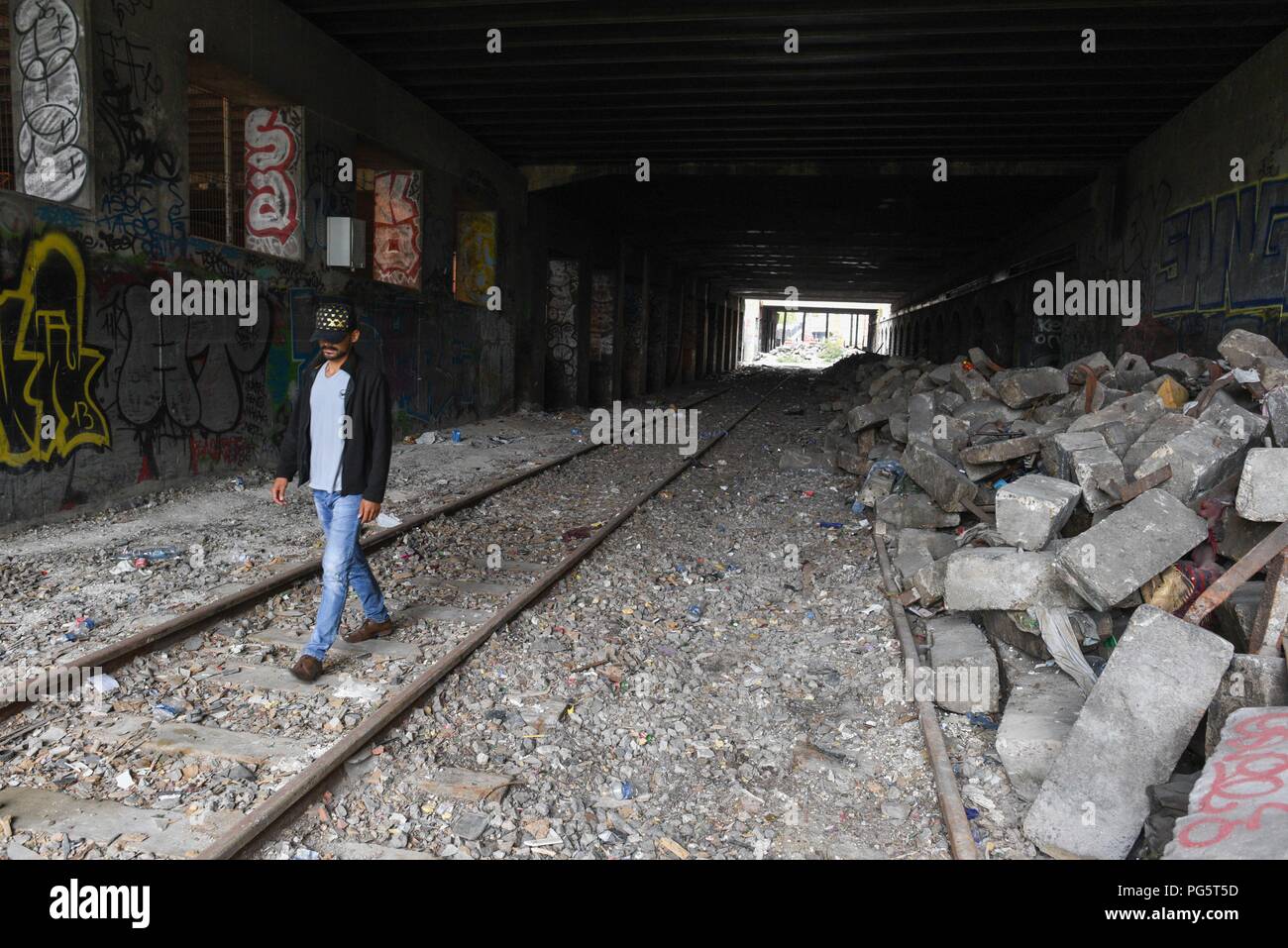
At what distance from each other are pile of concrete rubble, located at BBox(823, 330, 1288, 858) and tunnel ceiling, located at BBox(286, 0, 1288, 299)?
4657mm

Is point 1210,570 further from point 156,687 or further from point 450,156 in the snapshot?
point 450,156

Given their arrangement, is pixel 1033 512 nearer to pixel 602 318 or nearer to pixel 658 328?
pixel 602 318

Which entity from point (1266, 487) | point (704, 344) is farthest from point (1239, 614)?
point (704, 344)

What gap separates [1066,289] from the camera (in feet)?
61.1

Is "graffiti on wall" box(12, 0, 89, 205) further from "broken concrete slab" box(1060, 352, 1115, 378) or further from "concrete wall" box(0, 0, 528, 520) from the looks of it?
"broken concrete slab" box(1060, 352, 1115, 378)

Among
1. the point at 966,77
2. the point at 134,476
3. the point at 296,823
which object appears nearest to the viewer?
the point at 296,823

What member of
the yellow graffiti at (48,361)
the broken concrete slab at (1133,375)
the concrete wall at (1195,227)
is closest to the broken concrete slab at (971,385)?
the broken concrete slab at (1133,375)

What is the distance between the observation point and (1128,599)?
193 inches

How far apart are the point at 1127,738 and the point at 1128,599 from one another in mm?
1348

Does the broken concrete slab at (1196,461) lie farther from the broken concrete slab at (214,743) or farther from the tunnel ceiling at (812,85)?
the tunnel ceiling at (812,85)

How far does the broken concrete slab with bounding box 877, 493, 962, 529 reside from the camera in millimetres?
8211
